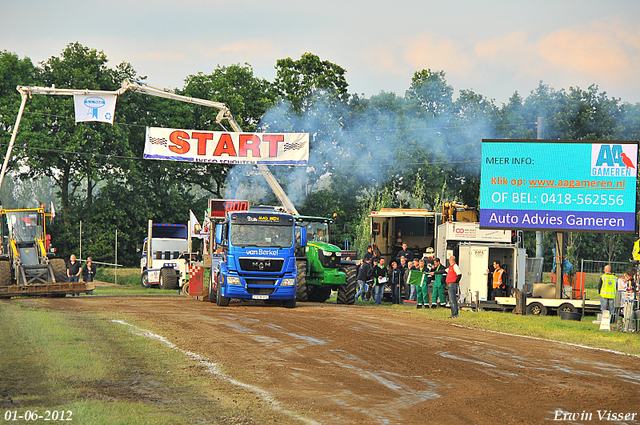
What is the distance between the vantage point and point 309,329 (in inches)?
627

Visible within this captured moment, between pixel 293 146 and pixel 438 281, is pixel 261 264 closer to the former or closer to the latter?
pixel 438 281

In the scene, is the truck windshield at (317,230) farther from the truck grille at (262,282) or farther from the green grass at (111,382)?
Result: the green grass at (111,382)

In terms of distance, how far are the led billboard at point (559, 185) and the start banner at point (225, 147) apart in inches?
383

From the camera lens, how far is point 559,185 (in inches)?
904

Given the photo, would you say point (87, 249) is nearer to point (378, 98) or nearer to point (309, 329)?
point (378, 98)

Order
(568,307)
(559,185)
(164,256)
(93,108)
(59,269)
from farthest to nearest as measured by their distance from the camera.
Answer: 1. (164,256)
2. (93,108)
3. (59,269)
4. (559,185)
5. (568,307)

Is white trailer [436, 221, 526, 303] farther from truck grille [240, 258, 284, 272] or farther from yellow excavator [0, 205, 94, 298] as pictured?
yellow excavator [0, 205, 94, 298]

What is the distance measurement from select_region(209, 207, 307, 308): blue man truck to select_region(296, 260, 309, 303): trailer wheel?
7.01 ft

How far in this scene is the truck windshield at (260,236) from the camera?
22.1 meters

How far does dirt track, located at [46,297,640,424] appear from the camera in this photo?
318 inches

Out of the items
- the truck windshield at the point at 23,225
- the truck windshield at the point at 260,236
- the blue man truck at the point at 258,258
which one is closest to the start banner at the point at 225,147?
the truck windshield at the point at 23,225

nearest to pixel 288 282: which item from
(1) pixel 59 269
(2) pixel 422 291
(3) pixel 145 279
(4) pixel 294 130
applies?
(2) pixel 422 291

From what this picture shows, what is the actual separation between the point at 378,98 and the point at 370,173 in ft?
17.4

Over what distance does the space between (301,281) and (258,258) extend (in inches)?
125
